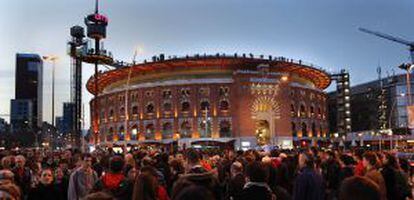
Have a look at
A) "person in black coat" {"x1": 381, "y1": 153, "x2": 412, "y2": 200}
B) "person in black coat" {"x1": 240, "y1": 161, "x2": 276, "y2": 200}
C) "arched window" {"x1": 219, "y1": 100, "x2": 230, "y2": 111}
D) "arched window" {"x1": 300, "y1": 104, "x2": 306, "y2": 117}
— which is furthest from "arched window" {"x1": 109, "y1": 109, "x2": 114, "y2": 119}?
"person in black coat" {"x1": 240, "y1": 161, "x2": 276, "y2": 200}

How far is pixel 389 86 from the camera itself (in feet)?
397

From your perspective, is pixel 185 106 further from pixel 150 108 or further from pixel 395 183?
pixel 395 183

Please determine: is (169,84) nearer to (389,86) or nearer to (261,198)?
(389,86)

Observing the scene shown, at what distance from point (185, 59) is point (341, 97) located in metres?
46.9

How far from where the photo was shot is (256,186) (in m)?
6.79

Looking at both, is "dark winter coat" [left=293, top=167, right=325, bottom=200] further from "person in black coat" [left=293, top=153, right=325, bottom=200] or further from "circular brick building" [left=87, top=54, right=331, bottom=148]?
"circular brick building" [left=87, top=54, right=331, bottom=148]

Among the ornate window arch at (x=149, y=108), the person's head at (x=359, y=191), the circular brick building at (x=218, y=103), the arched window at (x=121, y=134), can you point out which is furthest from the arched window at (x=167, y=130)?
the person's head at (x=359, y=191)

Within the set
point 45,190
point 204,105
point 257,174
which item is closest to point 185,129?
point 204,105

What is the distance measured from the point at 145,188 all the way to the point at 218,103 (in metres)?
80.3

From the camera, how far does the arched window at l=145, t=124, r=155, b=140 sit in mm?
90625

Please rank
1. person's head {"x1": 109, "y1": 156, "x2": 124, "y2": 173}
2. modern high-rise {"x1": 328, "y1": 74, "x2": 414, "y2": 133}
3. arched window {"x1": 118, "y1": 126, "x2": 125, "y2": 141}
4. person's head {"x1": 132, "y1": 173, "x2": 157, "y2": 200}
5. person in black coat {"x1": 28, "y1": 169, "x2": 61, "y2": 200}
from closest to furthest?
person's head {"x1": 132, "y1": 173, "x2": 157, "y2": 200}, person's head {"x1": 109, "y1": 156, "x2": 124, "y2": 173}, person in black coat {"x1": 28, "y1": 169, "x2": 61, "y2": 200}, arched window {"x1": 118, "y1": 126, "x2": 125, "y2": 141}, modern high-rise {"x1": 328, "y1": 74, "x2": 414, "y2": 133}

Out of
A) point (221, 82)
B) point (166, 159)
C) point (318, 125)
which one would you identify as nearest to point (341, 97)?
point (318, 125)

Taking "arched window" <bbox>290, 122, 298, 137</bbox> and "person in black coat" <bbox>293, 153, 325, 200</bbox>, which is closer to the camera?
"person in black coat" <bbox>293, 153, 325, 200</bbox>

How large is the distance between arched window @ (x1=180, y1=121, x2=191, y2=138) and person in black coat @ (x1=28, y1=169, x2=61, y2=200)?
253ft
